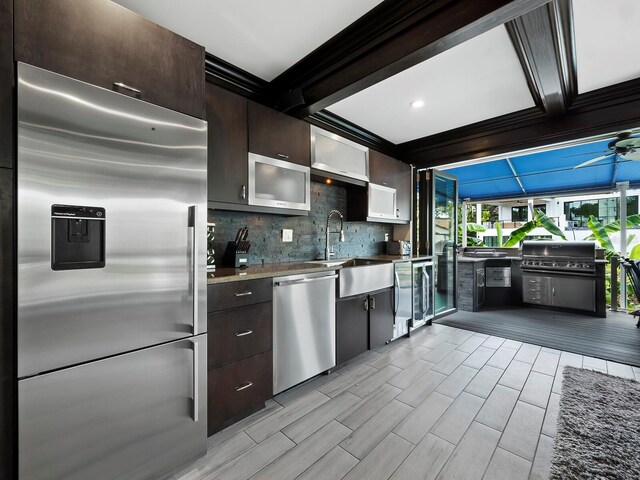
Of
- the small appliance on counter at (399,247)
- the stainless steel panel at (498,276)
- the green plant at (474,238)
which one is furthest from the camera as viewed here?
the green plant at (474,238)

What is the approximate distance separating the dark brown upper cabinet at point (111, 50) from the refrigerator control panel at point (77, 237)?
0.60 metres

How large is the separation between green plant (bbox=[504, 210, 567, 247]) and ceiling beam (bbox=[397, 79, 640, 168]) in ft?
10.6

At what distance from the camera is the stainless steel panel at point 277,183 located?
221cm

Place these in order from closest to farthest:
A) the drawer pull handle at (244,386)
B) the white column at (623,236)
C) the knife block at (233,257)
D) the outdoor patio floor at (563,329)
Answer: the drawer pull handle at (244,386), the knife block at (233,257), the outdoor patio floor at (563,329), the white column at (623,236)

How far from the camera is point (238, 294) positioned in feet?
5.80

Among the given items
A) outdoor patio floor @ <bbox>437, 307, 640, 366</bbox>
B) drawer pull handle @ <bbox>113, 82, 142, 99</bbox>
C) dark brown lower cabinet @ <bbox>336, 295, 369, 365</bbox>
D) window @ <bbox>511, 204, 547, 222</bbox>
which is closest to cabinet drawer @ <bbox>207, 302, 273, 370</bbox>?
dark brown lower cabinet @ <bbox>336, 295, 369, 365</bbox>

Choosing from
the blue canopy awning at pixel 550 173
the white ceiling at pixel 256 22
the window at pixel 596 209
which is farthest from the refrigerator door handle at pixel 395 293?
the window at pixel 596 209

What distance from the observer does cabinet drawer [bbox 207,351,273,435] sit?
5.45 ft

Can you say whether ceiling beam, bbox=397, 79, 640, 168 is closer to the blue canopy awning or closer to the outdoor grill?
the blue canopy awning

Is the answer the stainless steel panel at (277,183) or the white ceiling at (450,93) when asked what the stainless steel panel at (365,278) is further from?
the white ceiling at (450,93)

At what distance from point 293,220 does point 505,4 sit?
88.7 inches

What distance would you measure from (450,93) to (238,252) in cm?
251

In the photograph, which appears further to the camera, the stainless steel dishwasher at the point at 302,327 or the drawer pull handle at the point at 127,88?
the stainless steel dishwasher at the point at 302,327

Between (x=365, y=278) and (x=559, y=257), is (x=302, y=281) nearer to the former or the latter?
(x=365, y=278)
